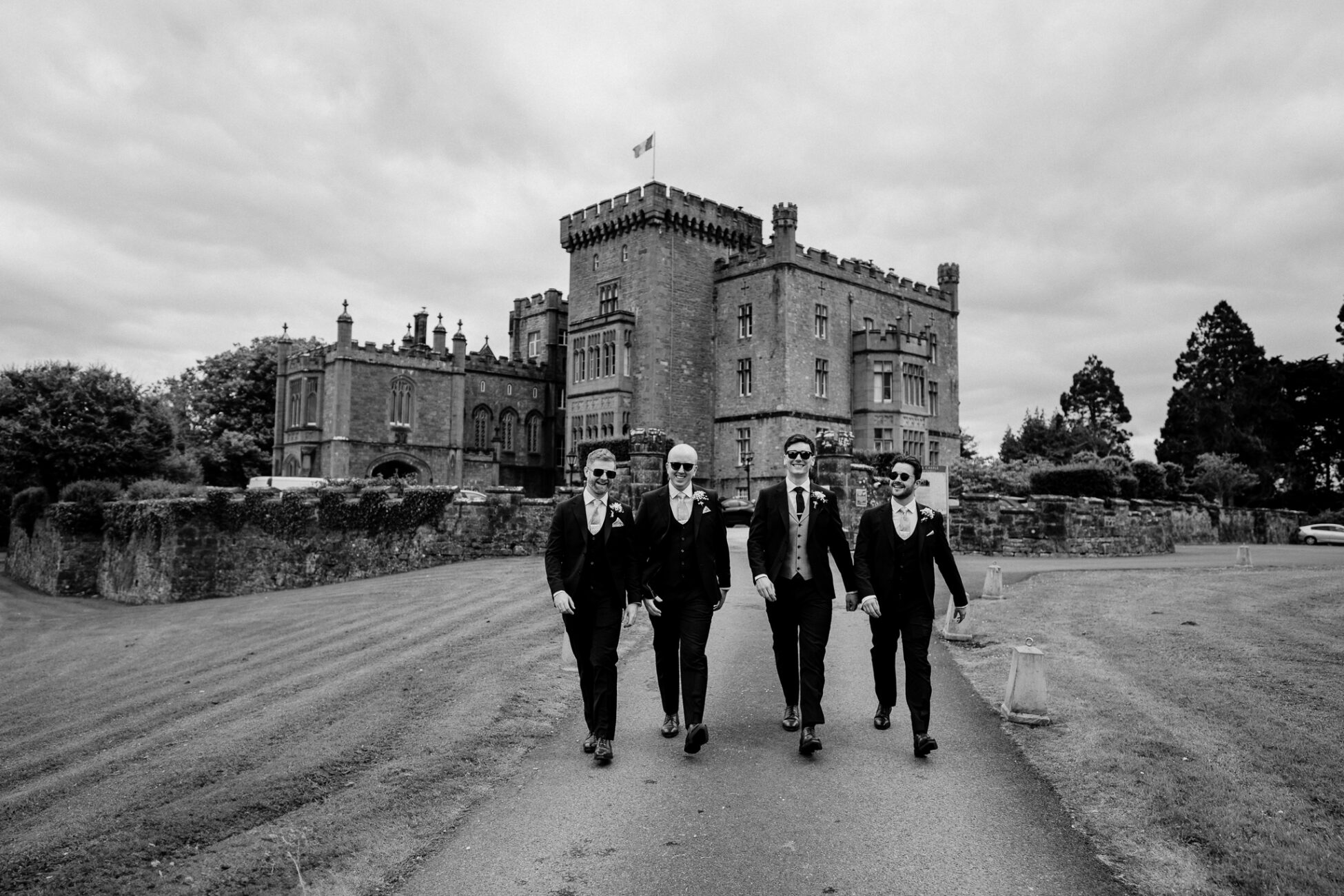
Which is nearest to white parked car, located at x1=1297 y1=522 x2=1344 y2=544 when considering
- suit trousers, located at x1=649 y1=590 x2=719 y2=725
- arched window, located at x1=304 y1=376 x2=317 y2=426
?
suit trousers, located at x1=649 y1=590 x2=719 y2=725

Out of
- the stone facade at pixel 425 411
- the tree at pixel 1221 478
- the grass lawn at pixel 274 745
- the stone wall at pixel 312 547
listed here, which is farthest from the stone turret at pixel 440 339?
the tree at pixel 1221 478

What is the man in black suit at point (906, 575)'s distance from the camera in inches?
265

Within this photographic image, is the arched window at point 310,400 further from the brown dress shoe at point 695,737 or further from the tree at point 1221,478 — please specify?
the tree at point 1221,478

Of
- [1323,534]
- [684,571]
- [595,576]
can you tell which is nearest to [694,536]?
[684,571]

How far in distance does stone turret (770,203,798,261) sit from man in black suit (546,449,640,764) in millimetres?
37625

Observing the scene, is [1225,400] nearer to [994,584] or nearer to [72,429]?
[994,584]

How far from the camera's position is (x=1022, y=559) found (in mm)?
24719

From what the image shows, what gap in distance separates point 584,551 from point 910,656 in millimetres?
2587

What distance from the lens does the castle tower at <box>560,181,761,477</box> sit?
43844mm

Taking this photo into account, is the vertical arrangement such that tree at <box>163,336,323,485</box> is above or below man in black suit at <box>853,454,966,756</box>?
above

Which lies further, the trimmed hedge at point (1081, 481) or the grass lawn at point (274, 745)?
the trimmed hedge at point (1081, 481)

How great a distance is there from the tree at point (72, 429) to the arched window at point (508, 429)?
18434 mm

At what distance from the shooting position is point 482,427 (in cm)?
5381

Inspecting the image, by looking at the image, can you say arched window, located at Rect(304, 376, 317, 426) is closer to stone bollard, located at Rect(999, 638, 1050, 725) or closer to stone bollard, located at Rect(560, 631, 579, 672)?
stone bollard, located at Rect(560, 631, 579, 672)
